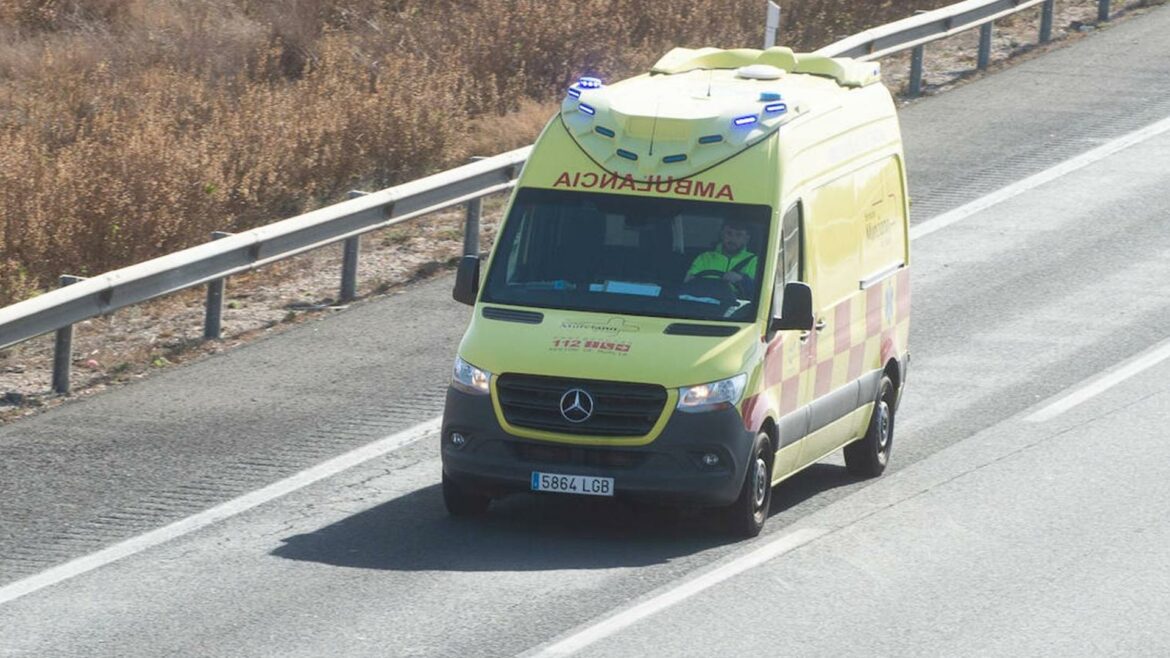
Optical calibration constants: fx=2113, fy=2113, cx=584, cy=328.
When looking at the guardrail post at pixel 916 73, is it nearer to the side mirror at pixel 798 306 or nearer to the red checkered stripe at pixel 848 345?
the red checkered stripe at pixel 848 345

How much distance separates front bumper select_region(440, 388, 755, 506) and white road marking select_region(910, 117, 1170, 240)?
308 inches

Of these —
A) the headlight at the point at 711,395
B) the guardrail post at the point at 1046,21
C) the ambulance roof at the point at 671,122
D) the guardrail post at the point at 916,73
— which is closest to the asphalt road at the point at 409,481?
the headlight at the point at 711,395

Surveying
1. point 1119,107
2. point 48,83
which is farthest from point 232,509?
point 1119,107

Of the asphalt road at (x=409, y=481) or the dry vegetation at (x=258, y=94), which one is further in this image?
the dry vegetation at (x=258, y=94)

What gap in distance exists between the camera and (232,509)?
36.5ft

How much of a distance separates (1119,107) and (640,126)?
12.4 meters

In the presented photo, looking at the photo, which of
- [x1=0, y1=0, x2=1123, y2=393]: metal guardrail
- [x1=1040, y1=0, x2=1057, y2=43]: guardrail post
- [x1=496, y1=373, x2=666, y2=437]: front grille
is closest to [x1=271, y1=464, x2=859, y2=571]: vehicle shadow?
[x1=496, y1=373, x2=666, y2=437]: front grille

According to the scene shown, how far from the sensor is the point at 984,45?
2361 cm

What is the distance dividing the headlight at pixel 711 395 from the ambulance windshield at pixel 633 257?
49 centimetres

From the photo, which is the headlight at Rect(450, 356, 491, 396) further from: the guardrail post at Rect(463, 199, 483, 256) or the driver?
the guardrail post at Rect(463, 199, 483, 256)

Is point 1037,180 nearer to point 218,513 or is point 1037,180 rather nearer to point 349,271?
point 349,271

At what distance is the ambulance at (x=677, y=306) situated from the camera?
34.0 feet

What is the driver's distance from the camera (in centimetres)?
1086

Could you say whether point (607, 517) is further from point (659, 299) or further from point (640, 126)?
point (640, 126)
